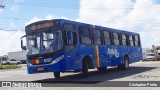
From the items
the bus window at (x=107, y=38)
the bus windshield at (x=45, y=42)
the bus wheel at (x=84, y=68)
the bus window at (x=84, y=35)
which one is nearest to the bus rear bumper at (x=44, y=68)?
the bus windshield at (x=45, y=42)

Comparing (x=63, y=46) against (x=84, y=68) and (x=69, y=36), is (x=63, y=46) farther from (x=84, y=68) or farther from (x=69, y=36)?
(x=84, y=68)

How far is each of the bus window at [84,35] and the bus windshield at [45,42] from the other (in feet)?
7.55

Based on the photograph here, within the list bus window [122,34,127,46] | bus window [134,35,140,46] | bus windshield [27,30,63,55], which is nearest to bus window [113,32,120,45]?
bus window [122,34,127,46]

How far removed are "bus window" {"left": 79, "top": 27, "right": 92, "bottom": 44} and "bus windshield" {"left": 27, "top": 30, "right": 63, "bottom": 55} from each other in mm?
2303

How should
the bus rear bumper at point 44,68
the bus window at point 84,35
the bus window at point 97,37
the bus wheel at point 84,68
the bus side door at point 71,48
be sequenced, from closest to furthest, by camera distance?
the bus rear bumper at point 44,68, the bus side door at point 71,48, the bus wheel at point 84,68, the bus window at point 84,35, the bus window at point 97,37

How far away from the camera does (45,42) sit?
17984 mm

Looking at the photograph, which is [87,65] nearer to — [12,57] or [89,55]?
[89,55]

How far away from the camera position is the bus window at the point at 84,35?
65.3 feet

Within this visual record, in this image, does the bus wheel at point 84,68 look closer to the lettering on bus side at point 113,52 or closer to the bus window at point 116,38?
the lettering on bus side at point 113,52

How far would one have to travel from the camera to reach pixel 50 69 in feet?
58.0

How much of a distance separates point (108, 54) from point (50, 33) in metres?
6.52

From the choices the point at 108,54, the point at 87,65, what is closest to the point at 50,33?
the point at 87,65

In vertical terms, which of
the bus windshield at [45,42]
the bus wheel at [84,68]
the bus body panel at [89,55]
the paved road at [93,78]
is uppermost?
Answer: the bus windshield at [45,42]

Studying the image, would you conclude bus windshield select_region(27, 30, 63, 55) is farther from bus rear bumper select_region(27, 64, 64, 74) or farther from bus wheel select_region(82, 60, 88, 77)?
bus wheel select_region(82, 60, 88, 77)
